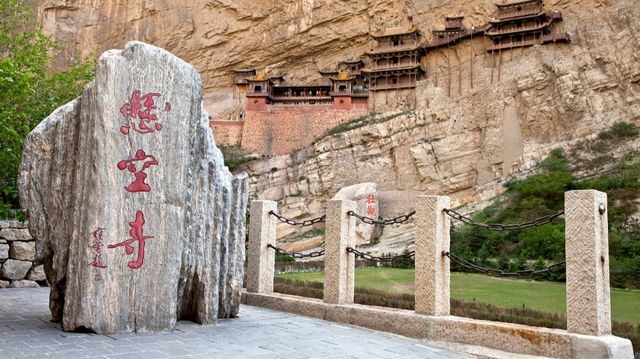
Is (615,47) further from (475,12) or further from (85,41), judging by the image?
(85,41)

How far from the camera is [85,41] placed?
125ft

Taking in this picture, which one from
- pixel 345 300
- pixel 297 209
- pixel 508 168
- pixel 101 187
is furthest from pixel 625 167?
pixel 101 187

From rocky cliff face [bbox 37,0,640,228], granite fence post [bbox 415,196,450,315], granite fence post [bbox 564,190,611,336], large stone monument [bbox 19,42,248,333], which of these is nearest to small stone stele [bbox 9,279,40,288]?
large stone monument [bbox 19,42,248,333]

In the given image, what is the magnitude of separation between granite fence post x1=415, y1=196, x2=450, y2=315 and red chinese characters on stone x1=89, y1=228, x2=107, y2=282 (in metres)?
3.08

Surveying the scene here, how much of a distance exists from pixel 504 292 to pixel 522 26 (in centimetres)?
2454

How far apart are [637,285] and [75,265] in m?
10.1

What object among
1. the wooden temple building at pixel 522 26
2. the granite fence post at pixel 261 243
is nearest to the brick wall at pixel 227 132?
the wooden temple building at pixel 522 26

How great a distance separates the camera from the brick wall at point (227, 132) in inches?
1281

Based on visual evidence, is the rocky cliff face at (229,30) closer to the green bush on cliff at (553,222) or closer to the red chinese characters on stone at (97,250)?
the green bush on cliff at (553,222)

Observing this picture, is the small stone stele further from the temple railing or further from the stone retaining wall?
the temple railing

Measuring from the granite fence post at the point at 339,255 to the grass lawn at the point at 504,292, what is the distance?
5.75 feet

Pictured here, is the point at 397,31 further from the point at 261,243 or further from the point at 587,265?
the point at 587,265

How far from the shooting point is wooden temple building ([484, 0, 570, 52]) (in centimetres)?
2766

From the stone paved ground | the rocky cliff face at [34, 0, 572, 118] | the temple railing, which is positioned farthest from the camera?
the rocky cliff face at [34, 0, 572, 118]
